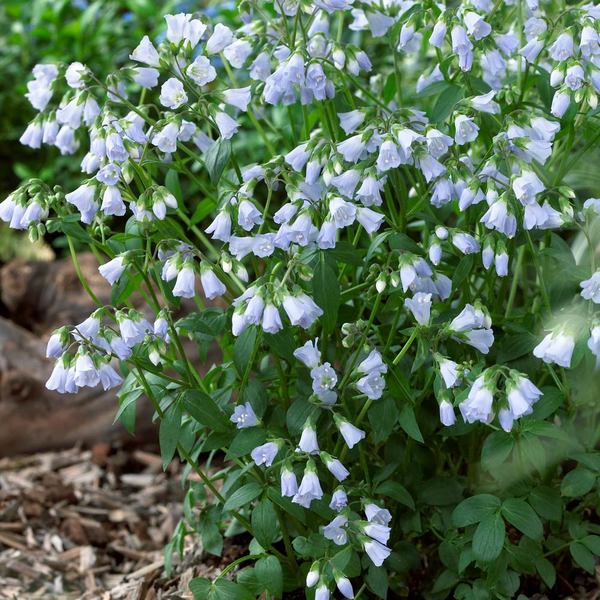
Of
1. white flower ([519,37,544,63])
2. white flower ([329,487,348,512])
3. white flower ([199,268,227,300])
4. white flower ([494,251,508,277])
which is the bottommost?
white flower ([329,487,348,512])

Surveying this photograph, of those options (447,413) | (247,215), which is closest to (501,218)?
(447,413)

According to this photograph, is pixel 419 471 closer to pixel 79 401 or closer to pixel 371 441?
pixel 371 441

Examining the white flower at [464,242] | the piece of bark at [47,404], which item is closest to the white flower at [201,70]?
the white flower at [464,242]

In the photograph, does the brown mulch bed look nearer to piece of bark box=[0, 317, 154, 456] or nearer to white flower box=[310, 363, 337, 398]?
piece of bark box=[0, 317, 154, 456]

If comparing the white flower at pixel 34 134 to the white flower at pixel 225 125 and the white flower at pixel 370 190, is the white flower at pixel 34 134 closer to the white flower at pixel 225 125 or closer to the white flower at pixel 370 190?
the white flower at pixel 225 125

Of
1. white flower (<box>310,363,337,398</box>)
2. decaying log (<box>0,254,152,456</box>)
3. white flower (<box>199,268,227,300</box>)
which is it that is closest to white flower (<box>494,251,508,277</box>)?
white flower (<box>310,363,337,398</box>)

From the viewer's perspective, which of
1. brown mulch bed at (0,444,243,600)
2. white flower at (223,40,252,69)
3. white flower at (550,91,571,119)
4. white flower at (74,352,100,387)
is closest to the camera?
white flower at (74,352,100,387)
